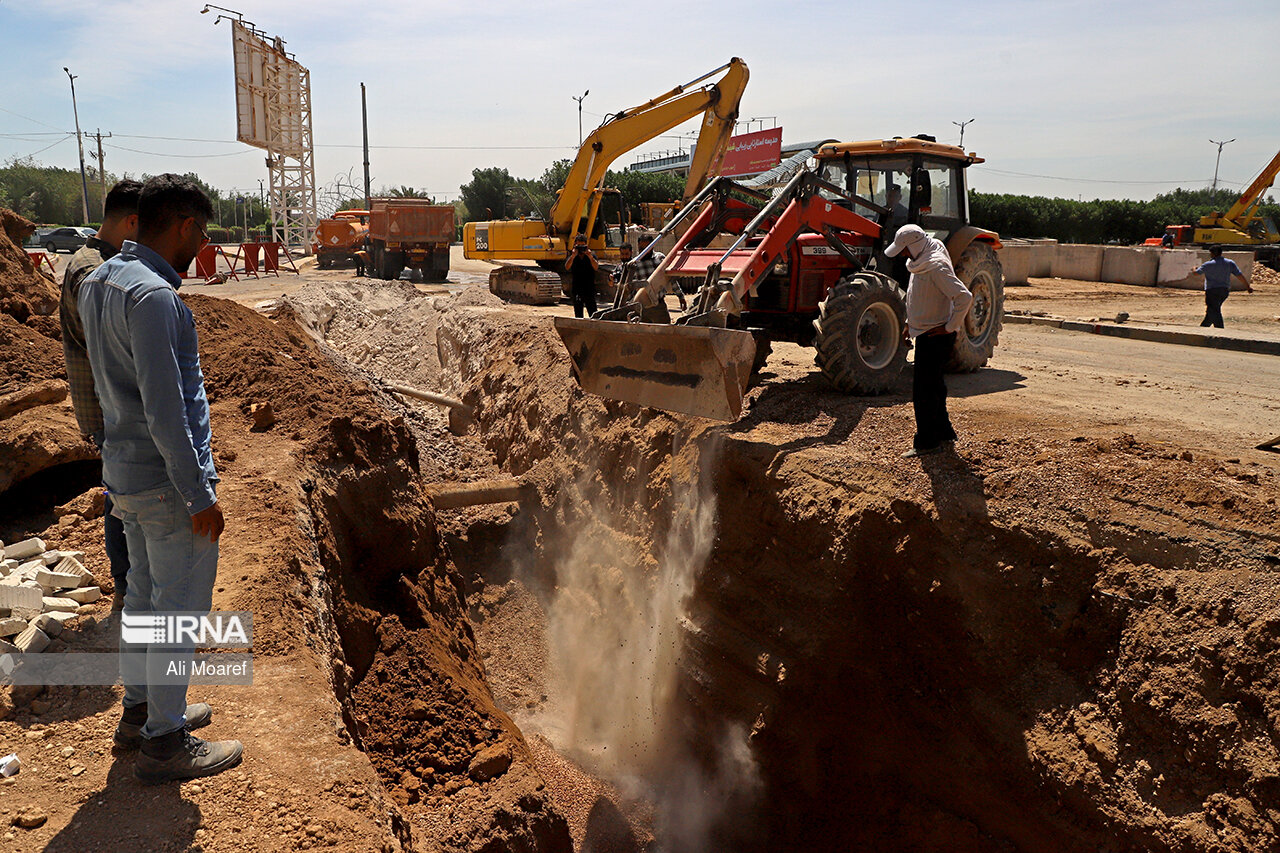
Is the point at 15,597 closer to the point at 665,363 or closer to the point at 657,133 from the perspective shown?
the point at 665,363

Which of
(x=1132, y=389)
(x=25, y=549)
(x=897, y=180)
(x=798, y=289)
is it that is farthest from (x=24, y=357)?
(x=1132, y=389)

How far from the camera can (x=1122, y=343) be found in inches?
533

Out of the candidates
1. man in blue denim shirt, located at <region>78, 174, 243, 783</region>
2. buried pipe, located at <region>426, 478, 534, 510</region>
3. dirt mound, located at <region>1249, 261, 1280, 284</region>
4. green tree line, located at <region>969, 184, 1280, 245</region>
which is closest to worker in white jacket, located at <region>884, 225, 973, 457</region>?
man in blue denim shirt, located at <region>78, 174, 243, 783</region>

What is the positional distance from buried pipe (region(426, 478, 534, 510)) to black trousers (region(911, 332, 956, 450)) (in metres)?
5.42

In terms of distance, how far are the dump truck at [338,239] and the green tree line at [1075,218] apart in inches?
1293

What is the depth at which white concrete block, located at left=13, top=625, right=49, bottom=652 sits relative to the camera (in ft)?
12.6

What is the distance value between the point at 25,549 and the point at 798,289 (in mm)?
6750

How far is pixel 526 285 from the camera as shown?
1936 cm

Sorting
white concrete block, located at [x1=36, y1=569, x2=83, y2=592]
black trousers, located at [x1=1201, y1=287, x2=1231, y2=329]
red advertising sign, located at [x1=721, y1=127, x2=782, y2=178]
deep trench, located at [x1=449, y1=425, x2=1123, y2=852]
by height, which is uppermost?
red advertising sign, located at [x1=721, y1=127, x2=782, y2=178]

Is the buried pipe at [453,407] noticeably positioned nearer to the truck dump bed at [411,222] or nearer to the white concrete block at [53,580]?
the white concrete block at [53,580]

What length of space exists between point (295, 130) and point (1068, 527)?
42.2m

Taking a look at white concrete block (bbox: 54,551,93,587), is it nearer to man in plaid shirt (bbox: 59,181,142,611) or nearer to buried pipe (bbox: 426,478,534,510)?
man in plaid shirt (bbox: 59,181,142,611)

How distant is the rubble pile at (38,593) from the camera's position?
12.9 feet

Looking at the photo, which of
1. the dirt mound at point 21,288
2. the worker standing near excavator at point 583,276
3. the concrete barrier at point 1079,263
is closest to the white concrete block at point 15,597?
the dirt mound at point 21,288
